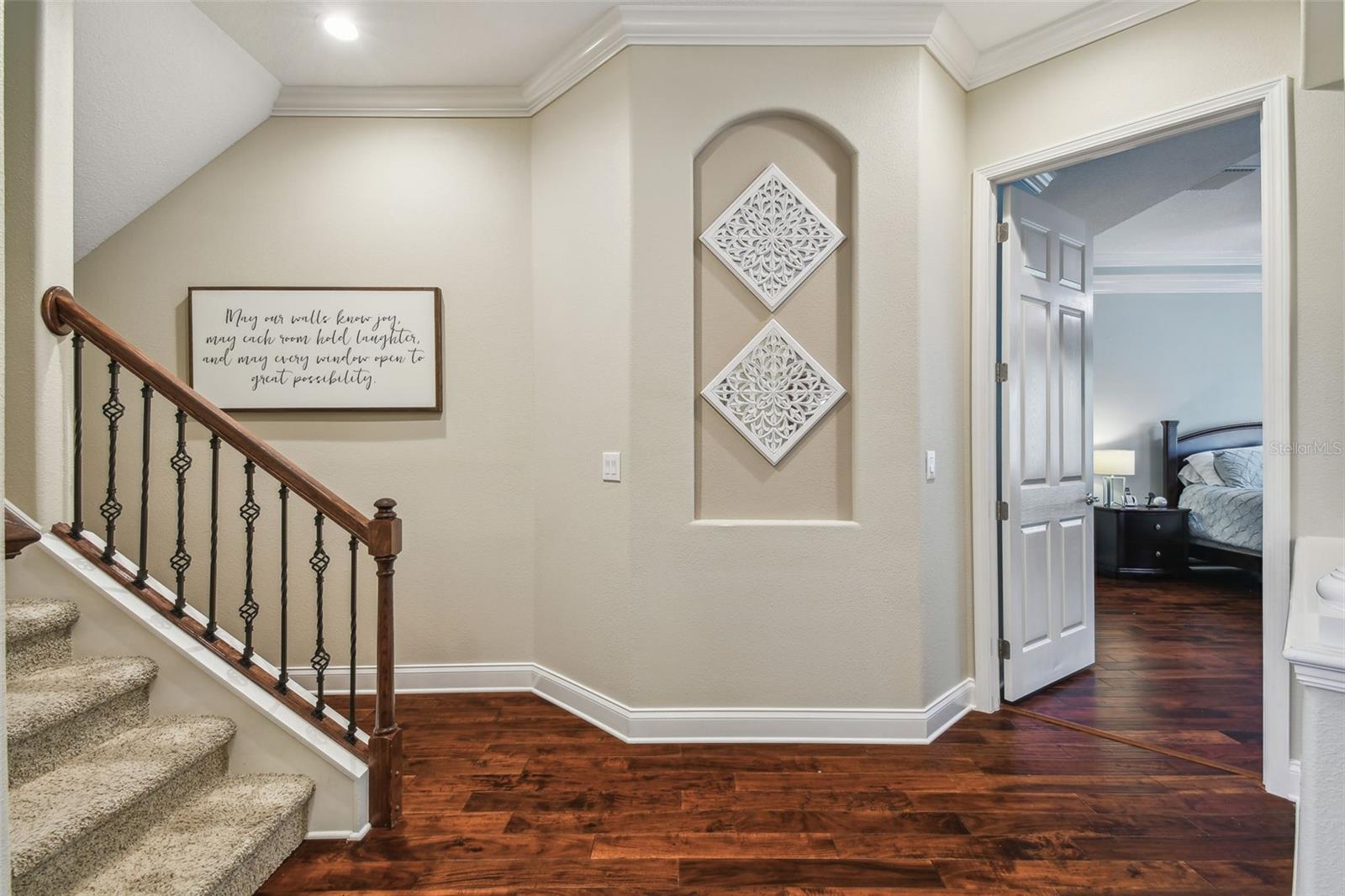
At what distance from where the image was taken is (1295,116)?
2.20 metres

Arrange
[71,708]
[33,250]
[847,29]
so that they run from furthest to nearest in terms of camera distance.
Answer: [847,29] → [33,250] → [71,708]

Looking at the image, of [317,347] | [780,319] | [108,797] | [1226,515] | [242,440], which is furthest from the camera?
[1226,515]

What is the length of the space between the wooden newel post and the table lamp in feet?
18.4

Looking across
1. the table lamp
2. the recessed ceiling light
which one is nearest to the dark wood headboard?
the table lamp

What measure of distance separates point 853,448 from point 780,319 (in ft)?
1.87

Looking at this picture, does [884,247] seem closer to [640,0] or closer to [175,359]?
[640,0]

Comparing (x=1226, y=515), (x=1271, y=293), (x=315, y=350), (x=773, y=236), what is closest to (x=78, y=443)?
(x=315, y=350)

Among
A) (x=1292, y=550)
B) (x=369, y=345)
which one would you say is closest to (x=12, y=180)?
(x=369, y=345)

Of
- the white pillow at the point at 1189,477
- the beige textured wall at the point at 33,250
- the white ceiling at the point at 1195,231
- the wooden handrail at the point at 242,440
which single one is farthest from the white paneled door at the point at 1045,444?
the beige textured wall at the point at 33,250

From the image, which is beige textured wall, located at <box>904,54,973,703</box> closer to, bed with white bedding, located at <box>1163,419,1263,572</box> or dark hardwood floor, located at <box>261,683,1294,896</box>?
dark hardwood floor, located at <box>261,683,1294,896</box>

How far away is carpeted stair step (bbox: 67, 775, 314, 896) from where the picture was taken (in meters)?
1.59

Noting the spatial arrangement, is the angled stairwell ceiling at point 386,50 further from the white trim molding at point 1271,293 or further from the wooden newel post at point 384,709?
the wooden newel post at point 384,709

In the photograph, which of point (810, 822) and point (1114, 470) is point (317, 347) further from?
point (1114, 470)

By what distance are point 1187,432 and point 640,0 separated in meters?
6.03
